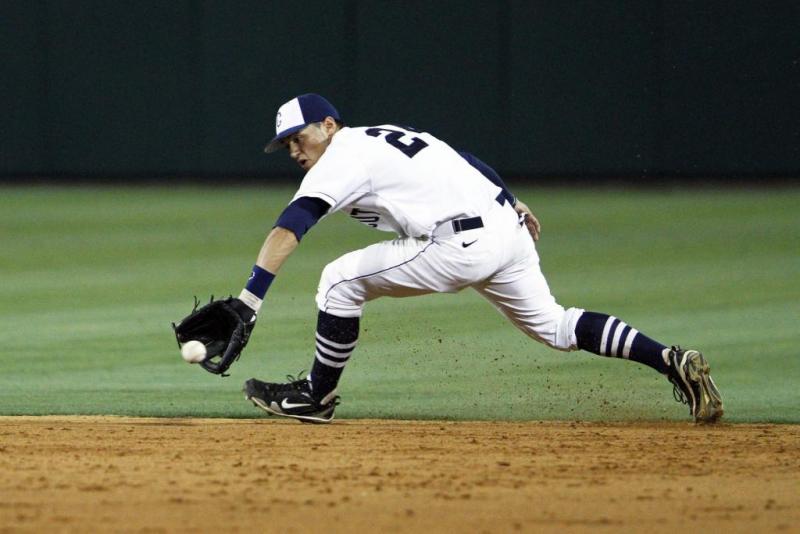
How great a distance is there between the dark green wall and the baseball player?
1207 centimetres

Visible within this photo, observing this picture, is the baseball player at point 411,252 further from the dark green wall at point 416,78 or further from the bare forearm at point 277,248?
the dark green wall at point 416,78

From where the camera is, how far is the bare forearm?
17.6ft

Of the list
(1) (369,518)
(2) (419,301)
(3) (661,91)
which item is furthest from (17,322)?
(3) (661,91)

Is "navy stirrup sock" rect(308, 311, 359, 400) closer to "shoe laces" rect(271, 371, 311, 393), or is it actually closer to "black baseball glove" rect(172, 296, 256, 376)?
"shoe laces" rect(271, 371, 311, 393)

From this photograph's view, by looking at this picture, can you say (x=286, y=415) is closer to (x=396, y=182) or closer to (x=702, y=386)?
(x=396, y=182)

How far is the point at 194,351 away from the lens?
17.6 feet

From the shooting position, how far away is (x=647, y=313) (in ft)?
31.4

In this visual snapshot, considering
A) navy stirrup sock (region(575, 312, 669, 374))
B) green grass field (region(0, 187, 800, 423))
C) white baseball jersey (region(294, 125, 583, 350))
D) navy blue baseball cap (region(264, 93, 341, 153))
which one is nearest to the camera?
white baseball jersey (region(294, 125, 583, 350))

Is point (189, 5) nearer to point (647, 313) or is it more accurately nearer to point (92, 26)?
point (92, 26)

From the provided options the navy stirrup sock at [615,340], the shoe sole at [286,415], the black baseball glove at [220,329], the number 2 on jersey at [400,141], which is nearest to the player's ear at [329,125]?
the number 2 on jersey at [400,141]

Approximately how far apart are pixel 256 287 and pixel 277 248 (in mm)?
190

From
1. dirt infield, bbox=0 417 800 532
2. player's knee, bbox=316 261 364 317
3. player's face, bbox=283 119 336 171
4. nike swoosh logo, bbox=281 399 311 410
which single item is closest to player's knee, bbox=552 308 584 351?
dirt infield, bbox=0 417 800 532

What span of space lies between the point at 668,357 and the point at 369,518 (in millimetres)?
2215

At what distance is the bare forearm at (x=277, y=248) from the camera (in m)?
5.37
